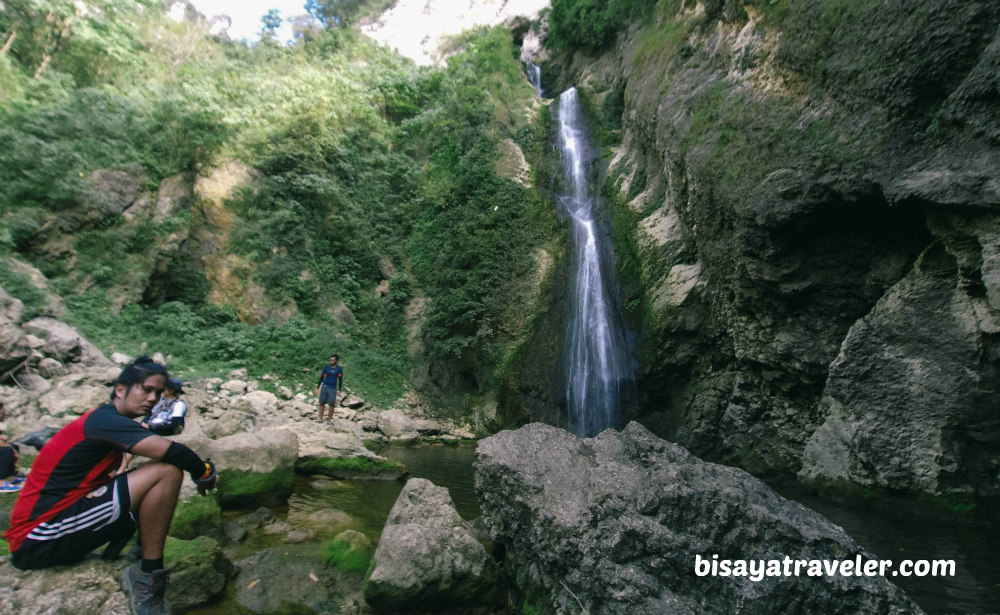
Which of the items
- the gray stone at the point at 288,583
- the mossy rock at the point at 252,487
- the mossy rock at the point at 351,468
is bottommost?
the gray stone at the point at 288,583

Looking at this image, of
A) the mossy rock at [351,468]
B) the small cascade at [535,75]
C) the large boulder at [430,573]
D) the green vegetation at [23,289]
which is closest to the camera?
the large boulder at [430,573]

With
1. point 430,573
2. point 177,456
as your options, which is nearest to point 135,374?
point 177,456

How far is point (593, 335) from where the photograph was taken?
36.7 feet

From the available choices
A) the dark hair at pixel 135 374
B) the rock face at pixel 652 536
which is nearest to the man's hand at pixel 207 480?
the dark hair at pixel 135 374

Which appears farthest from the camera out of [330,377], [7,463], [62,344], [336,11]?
[336,11]

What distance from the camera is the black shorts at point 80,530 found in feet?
7.43

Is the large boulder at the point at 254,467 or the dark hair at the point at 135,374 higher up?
the dark hair at the point at 135,374

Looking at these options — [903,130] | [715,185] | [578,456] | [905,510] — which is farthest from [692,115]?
[578,456]

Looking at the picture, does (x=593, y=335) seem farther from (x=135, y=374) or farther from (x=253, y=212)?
(x=253, y=212)

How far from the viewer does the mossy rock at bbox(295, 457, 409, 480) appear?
6.80 m

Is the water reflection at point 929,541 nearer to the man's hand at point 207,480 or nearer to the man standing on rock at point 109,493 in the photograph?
the man's hand at point 207,480

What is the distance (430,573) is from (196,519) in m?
2.46

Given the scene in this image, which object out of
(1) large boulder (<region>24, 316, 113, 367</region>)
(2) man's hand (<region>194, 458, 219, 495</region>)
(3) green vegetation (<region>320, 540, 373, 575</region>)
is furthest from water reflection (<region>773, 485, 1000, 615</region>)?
(1) large boulder (<region>24, 316, 113, 367</region>)

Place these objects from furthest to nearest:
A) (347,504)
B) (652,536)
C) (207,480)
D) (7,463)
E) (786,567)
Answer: (347,504), (7,463), (652,536), (786,567), (207,480)
